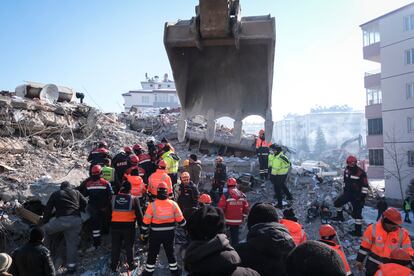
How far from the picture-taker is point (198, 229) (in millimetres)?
2219

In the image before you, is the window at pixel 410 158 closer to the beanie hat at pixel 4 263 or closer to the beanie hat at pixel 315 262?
the beanie hat at pixel 4 263

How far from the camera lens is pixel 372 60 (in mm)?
25594

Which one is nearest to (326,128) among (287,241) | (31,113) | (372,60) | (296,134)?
(296,134)

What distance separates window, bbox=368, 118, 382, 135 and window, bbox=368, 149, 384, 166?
1.26 meters

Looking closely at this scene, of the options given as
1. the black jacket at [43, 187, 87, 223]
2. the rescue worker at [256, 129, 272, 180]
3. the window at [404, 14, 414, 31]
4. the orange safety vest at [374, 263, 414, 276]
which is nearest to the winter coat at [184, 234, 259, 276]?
the orange safety vest at [374, 263, 414, 276]

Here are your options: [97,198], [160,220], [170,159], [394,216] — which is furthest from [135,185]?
[394,216]

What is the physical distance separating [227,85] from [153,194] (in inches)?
96.7

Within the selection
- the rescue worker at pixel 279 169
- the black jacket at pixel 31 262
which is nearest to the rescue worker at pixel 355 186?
the rescue worker at pixel 279 169

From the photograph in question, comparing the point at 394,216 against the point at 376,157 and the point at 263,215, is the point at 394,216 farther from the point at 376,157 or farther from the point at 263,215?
the point at 376,157

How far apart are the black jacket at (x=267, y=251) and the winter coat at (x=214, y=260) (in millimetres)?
552

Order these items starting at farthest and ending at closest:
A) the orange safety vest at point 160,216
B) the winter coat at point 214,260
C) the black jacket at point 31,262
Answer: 1. the orange safety vest at point 160,216
2. the black jacket at point 31,262
3. the winter coat at point 214,260

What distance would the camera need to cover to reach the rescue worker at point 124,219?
5555mm

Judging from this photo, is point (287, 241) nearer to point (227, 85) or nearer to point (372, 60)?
point (227, 85)

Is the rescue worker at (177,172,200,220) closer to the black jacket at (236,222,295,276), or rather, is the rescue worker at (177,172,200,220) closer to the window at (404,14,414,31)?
the black jacket at (236,222,295,276)
